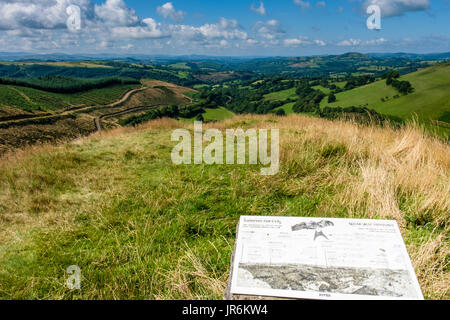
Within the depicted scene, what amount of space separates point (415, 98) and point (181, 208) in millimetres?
58672

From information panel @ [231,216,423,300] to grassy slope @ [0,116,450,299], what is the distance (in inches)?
25.9

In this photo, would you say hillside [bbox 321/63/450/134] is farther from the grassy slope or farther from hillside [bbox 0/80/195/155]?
hillside [bbox 0/80/195/155]

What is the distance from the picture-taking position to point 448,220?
342cm

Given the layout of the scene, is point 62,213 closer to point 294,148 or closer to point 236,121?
point 294,148

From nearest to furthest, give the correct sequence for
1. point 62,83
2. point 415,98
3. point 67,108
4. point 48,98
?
point 415,98
point 67,108
point 48,98
point 62,83

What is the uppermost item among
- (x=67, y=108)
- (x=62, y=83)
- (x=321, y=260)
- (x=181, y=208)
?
(x=62, y=83)

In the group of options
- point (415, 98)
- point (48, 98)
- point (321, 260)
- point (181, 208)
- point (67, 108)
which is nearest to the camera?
point (321, 260)

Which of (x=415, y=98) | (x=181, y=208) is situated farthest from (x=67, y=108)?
(x=181, y=208)

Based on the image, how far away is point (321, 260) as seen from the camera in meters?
2.20

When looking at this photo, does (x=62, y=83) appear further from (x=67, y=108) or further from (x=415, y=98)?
(x=415, y=98)

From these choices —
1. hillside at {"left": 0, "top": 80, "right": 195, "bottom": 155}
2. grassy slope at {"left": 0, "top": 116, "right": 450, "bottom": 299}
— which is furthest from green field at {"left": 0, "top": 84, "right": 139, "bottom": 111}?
grassy slope at {"left": 0, "top": 116, "right": 450, "bottom": 299}

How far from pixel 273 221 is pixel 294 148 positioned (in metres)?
3.90

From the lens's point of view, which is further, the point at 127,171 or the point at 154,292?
the point at 127,171
